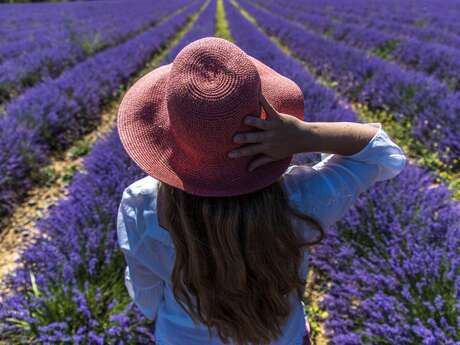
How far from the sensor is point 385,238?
195 cm

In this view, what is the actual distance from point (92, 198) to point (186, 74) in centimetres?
184

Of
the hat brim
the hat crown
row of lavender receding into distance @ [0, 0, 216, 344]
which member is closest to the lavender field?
row of lavender receding into distance @ [0, 0, 216, 344]

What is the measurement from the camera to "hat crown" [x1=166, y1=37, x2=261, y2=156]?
0.60m

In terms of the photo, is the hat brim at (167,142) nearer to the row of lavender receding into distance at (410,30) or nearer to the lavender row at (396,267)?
the lavender row at (396,267)

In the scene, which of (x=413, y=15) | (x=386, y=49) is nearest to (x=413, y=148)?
(x=386, y=49)

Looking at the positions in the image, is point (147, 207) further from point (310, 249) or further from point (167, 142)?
point (310, 249)

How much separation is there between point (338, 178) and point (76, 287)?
1550 mm

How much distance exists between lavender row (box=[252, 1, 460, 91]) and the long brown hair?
17.2 feet

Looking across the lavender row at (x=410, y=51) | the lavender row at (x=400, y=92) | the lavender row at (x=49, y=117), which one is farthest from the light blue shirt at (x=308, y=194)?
the lavender row at (x=410, y=51)

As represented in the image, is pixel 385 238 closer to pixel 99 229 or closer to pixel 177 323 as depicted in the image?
pixel 177 323

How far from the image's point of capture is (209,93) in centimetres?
60

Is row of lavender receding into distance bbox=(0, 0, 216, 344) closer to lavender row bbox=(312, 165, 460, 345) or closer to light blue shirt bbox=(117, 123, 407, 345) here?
light blue shirt bbox=(117, 123, 407, 345)

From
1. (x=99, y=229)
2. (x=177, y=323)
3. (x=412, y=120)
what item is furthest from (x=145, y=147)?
(x=412, y=120)

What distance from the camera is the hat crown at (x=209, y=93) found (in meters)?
0.60
